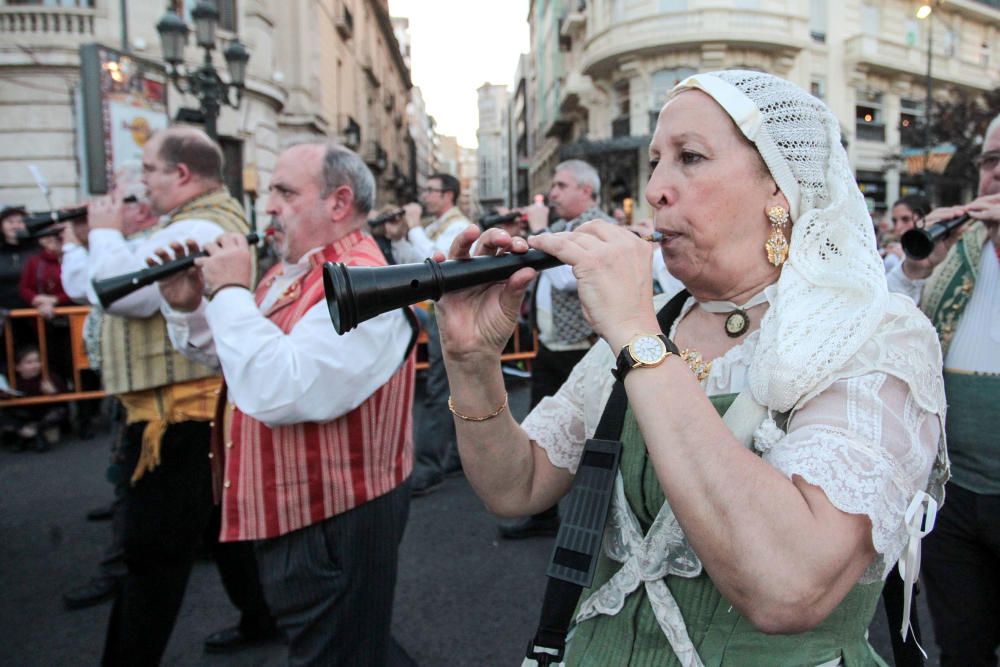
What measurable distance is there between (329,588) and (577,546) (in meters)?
1.12

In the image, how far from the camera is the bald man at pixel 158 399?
2635 mm

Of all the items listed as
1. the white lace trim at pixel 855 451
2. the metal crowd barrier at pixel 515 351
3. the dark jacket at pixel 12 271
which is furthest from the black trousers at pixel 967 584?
the dark jacket at pixel 12 271

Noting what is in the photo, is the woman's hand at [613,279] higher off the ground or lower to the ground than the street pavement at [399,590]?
higher

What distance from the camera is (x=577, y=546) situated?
1.36 m

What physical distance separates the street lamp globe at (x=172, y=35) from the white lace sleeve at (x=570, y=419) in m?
8.89

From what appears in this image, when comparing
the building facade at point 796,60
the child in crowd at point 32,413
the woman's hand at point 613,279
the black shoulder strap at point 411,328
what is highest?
the building facade at point 796,60

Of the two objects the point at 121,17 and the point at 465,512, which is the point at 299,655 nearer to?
the point at 465,512

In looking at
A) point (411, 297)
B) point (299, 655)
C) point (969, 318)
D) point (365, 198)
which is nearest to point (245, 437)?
point (299, 655)

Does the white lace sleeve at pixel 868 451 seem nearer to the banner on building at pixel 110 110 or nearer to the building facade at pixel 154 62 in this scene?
the banner on building at pixel 110 110

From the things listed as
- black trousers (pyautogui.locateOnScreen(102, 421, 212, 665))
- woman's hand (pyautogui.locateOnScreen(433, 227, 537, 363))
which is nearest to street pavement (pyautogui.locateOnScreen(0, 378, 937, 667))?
black trousers (pyautogui.locateOnScreen(102, 421, 212, 665))

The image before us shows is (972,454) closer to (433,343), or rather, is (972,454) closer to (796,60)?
(433,343)

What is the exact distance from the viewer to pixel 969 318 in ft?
7.68

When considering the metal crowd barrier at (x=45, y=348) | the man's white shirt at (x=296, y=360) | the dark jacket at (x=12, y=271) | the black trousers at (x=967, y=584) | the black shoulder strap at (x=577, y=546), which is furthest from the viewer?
the dark jacket at (x=12, y=271)

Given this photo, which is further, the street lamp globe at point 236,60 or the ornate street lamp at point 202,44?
the street lamp globe at point 236,60
